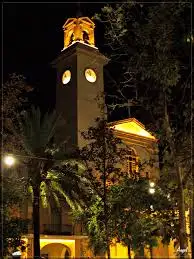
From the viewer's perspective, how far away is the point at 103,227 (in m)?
23.7

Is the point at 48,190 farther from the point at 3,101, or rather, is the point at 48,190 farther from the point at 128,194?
the point at 3,101

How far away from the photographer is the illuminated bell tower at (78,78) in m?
35.5

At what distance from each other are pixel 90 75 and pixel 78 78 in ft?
4.69

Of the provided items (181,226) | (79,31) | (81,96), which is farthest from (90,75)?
(181,226)

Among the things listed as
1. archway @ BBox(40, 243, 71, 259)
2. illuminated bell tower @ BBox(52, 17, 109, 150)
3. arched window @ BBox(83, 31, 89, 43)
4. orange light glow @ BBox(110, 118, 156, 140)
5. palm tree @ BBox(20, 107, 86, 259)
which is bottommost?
archway @ BBox(40, 243, 71, 259)

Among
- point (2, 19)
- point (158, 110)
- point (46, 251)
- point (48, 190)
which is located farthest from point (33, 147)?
point (46, 251)

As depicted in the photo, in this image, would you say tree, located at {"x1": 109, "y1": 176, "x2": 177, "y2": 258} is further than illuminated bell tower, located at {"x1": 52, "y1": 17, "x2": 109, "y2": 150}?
No

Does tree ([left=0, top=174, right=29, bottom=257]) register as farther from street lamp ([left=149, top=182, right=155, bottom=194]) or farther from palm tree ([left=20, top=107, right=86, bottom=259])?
street lamp ([left=149, top=182, right=155, bottom=194])

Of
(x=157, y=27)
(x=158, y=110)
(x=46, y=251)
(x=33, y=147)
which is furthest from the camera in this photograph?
(x=46, y=251)

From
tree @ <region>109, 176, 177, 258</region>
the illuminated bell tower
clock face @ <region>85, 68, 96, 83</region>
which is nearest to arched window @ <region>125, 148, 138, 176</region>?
the illuminated bell tower

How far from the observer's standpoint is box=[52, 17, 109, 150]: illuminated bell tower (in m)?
35.5

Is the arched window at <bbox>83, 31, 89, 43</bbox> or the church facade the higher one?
the arched window at <bbox>83, 31, 89, 43</bbox>

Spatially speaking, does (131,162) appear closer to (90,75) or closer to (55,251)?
(90,75)

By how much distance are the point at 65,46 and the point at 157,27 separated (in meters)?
24.0
